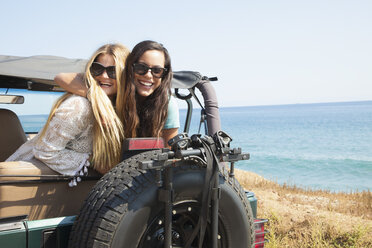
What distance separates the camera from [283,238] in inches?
177

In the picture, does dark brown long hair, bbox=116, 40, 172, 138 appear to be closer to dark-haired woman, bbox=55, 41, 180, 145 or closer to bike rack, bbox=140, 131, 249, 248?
dark-haired woman, bbox=55, 41, 180, 145

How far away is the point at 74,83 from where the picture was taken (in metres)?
2.43

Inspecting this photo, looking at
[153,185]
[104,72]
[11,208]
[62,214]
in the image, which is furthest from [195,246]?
[104,72]

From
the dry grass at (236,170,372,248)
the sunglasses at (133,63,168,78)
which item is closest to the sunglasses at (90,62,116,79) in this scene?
the sunglasses at (133,63,168,78)

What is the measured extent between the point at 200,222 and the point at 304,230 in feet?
10.3

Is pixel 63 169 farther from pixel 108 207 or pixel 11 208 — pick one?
pixel 108 207

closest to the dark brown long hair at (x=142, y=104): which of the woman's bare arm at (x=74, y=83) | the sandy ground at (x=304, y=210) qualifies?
the woman's bare arm at (x=74, y=83)

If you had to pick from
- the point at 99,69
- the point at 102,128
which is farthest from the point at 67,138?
the point at 99,69

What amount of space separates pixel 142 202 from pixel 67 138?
750 millimetres

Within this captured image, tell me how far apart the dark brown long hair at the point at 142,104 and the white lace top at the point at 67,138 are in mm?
254

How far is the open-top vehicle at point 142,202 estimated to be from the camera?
5.92 ft

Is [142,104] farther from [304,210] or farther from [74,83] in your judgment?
[304,210]

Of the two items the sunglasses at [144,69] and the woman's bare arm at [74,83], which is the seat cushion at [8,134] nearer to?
the woman's bare arm at [74,83]

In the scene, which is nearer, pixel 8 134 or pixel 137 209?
pixel 137 209
